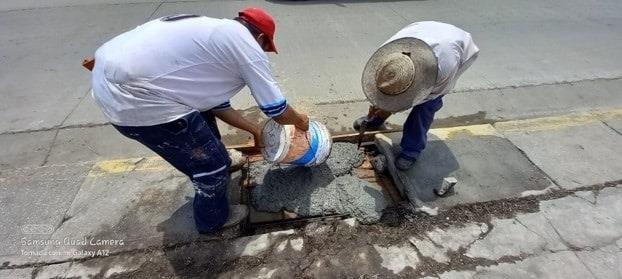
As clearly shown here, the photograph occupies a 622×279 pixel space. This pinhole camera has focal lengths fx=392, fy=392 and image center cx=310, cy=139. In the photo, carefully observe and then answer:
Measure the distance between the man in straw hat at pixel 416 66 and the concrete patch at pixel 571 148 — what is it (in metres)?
1.31

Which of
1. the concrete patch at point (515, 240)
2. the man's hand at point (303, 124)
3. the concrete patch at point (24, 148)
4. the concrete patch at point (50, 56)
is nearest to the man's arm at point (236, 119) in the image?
the man's hand at point (303, 124)

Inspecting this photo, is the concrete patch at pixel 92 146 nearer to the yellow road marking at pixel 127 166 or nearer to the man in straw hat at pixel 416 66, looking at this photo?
the yellow road marking at pixel 127 166

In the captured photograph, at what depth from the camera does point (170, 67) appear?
2271 mm

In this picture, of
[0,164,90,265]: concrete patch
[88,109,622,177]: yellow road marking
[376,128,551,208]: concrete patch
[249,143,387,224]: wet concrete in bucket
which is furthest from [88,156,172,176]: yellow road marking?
[376,128,551,208]: concrete patch

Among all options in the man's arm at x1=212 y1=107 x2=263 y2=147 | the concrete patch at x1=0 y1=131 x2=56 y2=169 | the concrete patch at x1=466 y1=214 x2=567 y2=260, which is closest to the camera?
the concrete patch at x1=466 y1=214 x2=567 y2=260

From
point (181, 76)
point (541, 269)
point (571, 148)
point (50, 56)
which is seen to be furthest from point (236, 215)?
point (50, 56)

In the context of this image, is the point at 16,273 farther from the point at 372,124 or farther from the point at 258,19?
the point at 372,124

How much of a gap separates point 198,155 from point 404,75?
1.53 metres

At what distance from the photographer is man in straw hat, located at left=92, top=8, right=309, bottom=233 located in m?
2.26

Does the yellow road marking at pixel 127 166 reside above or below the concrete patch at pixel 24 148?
above

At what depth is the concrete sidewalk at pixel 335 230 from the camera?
2756 mm

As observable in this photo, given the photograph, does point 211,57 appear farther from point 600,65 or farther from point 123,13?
point 123,13

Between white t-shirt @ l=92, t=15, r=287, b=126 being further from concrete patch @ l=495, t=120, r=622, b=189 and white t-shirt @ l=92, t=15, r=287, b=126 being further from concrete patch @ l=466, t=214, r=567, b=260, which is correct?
concrete patch @ l=495, t=120, r=622, b=189

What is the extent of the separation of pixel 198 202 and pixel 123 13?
21.7ft
